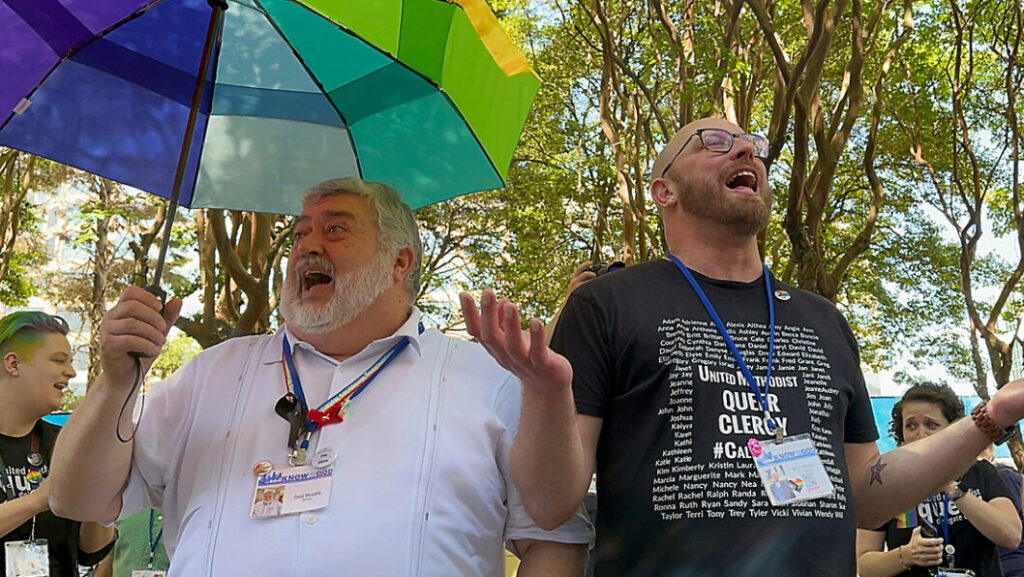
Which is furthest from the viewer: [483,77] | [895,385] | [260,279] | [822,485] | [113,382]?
[895,385]

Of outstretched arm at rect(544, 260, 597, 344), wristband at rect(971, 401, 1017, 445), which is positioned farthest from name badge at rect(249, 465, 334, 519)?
wristband at rect(971, 401, 1017, 445)

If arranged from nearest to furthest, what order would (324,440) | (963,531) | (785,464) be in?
(785,464) < (324,440) < (963,531)

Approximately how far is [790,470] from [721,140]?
3.57ft

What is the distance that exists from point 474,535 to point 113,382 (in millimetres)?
998

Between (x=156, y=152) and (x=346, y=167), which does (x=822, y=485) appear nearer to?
(x=346, y=167)

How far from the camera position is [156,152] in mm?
3117

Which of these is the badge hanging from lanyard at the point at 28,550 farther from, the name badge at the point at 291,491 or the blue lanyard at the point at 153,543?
the name badge at the point at 291,491

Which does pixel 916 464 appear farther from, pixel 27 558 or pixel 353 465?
pixel 27 558

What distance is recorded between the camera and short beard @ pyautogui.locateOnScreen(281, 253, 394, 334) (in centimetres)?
282

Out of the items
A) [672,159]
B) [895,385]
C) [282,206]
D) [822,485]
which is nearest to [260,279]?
[282,206]

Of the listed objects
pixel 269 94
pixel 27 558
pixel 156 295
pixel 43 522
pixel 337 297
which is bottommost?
pixel 27 558

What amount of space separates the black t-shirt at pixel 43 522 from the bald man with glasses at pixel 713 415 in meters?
2.56

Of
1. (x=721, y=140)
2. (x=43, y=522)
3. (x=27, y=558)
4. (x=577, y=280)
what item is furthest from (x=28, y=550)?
(x=721, y=140)

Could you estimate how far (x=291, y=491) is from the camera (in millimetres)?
2439
